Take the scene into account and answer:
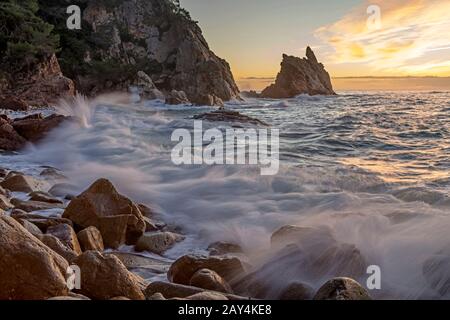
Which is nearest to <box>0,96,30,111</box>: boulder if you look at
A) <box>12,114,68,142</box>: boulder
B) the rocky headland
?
the rocky headland

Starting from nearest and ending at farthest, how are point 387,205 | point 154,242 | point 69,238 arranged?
1. point 69,238
2. point 154,242
3. point 387,205

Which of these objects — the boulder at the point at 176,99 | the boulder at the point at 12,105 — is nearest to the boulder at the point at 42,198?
the boulder at the point at 12,105

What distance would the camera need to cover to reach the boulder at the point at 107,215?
520 centimetres

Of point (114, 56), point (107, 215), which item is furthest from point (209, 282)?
point (114, 56)

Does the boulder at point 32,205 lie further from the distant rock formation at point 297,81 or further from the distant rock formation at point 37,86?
the distant rock formation at point 297,81

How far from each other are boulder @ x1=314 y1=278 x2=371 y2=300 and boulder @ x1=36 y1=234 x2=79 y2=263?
2.10 meters

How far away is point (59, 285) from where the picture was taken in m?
2.97

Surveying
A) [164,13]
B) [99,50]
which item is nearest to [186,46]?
[164,13]

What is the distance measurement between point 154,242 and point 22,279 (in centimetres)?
241

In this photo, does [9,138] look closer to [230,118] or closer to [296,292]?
[296,292]

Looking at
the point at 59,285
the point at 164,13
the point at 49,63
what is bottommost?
the point at 59,285

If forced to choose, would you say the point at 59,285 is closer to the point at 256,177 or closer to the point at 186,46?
the point at 256,177

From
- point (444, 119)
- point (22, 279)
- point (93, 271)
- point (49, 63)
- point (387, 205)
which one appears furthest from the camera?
point (49, 63)

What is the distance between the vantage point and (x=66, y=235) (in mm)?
4418
